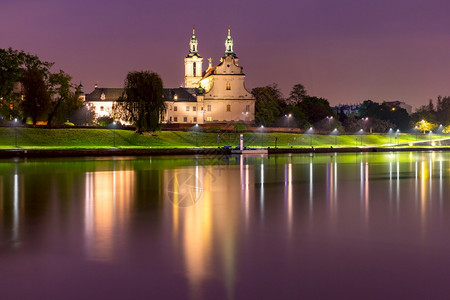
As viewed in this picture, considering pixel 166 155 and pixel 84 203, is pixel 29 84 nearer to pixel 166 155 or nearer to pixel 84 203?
pixel 166 155

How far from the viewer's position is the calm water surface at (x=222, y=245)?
793 centimetres

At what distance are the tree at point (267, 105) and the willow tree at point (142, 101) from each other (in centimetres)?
4023

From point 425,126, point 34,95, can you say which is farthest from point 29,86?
point 425,126

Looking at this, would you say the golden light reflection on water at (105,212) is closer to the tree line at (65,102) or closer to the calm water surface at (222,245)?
the calm water surface at (222,245)

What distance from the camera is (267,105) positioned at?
114 m

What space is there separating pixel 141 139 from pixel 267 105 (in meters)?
48.8

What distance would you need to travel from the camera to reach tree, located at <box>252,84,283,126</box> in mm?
110438

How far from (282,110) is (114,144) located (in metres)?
56.8

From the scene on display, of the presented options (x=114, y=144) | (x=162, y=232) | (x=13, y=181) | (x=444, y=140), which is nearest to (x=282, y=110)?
(x=444, y=140)

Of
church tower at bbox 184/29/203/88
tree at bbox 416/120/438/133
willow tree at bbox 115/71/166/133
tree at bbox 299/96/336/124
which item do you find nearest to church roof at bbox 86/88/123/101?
church tower at bbox 184/29/203/88

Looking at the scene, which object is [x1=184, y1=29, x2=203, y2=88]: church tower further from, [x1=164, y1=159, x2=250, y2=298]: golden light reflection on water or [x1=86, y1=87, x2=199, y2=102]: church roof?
[x1=164, y1=159, x2=250, y2=298]: golden light reflection on water

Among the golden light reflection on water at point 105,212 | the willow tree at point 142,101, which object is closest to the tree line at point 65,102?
the willow tree at point 142,101

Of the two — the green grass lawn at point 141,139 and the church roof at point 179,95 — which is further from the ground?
the church roof at point 179,95

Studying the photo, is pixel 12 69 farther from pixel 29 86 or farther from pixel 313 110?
pixel 313 110
